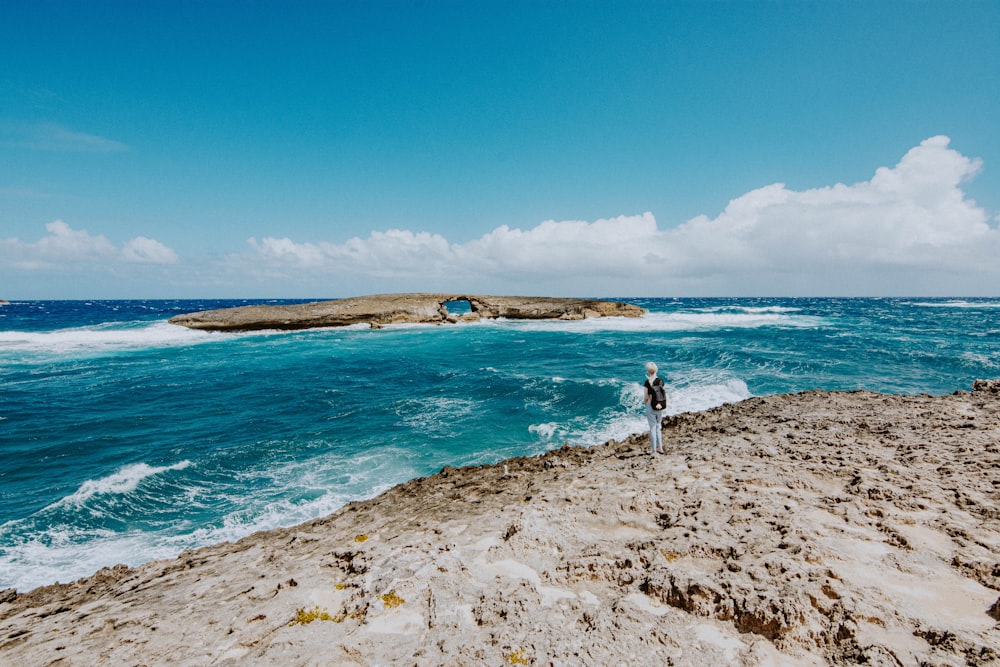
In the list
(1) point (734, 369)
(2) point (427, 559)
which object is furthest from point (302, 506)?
(1) point (734, 369)

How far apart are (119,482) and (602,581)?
1075 cm

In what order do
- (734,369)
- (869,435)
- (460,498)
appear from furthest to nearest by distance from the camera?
(734,369) → (869,435) → (460,498)

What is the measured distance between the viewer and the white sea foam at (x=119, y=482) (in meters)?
8.65

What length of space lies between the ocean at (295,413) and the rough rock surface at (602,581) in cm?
253

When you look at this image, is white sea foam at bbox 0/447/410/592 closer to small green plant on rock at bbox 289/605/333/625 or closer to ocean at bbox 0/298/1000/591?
ocean at bbox 0/298/1000/591

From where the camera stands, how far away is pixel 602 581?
4.15 meters

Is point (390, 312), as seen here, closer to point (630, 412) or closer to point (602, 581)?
point (630, 412)

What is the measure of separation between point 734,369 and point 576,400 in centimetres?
1030

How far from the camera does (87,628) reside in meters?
4.11

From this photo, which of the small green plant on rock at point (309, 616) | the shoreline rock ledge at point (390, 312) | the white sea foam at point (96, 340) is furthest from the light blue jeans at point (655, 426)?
the shoreline rock ledge at point (390, 312)

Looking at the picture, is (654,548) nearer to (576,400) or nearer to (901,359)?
(576,400)

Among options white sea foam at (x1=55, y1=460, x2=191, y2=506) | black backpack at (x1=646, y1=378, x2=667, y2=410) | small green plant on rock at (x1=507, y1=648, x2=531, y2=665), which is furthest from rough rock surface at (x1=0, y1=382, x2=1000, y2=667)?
white sea foam at (x1=55, y1=460, x2=191, y2=506)

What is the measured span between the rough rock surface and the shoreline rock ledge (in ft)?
147

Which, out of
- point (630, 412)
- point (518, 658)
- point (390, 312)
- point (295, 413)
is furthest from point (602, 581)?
point (390, 312)
